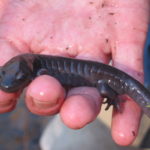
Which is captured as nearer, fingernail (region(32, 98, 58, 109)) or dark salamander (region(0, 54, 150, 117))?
fingernail (region(32, 98, 58, 109))

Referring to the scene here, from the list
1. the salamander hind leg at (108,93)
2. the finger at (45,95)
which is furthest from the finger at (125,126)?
the finger at (45,95)

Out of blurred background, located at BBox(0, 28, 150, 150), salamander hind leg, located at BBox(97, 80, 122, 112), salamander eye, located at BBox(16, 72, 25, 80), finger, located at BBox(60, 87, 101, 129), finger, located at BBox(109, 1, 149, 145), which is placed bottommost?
blurred background, located at BBox(0, 28, 150, 150)

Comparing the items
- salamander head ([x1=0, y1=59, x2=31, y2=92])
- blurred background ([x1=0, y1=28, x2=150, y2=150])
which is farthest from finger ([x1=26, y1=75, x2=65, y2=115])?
blurred background ([x1=0, y1=28, x2=150, y2=150])

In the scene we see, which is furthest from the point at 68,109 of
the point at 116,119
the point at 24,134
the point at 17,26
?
the point at 24,134

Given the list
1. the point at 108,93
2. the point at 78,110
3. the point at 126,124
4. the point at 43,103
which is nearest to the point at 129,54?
the point at 108,93

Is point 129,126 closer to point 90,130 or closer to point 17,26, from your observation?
point 17,26

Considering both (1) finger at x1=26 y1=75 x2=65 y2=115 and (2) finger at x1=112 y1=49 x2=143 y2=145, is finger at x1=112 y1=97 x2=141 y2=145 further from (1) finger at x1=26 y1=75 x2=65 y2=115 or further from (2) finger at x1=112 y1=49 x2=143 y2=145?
(1) finger at x1=26 y1=75 x2=65 y2=115
